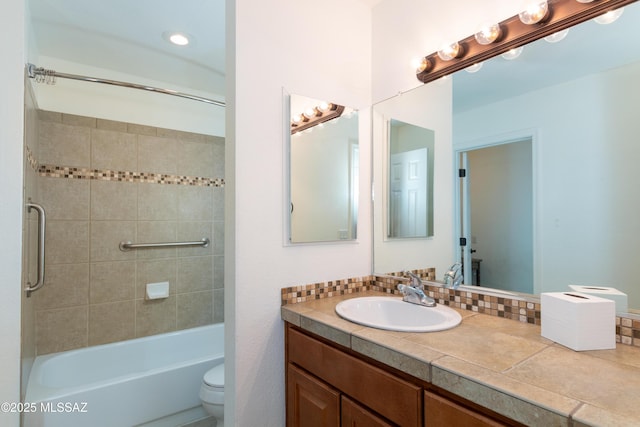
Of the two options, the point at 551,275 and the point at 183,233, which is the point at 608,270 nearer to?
the point at 551,275

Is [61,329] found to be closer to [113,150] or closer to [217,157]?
[113,150]

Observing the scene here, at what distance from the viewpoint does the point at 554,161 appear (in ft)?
3.99

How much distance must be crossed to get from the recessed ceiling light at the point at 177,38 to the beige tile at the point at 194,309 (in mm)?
1963

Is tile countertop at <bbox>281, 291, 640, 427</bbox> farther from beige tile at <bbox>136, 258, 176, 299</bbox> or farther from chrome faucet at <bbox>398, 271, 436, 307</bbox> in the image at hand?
beige tile at <bbox>136, 258, 176, 299</bbox>

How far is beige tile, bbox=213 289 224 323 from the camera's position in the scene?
2904mm

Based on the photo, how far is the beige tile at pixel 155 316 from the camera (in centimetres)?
254

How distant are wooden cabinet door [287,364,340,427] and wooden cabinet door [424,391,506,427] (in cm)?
38

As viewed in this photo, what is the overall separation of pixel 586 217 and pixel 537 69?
2.01ft

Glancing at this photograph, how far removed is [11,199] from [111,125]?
1488 mm

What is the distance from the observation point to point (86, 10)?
1.79 metres

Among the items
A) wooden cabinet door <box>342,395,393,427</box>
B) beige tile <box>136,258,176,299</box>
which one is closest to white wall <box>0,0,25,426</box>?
wooden cabinet door <box>342,395,393,427</box>

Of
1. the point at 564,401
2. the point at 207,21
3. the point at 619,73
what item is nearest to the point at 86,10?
the point at 207,21

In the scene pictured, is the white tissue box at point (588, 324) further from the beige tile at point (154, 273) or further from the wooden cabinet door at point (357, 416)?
the beige tile at point (154, 273)

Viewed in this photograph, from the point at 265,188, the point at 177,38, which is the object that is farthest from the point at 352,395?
the point at 177,38
